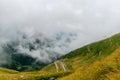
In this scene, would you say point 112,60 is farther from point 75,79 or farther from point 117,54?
point 75,79

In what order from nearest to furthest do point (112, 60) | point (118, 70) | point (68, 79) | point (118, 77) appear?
point (118, 77) < point (118, 70) < point (112, 60) < point (68, 79)

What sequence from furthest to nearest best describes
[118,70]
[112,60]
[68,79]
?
[68,79] → [112,60] → [118,70]

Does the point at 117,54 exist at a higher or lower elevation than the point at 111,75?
higher

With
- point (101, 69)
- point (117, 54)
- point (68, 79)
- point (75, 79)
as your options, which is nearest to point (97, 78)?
point (101, 69)

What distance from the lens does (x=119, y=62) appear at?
3222 cm

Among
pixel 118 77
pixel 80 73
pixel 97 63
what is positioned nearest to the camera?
pixel 118 77

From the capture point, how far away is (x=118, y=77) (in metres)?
27.7

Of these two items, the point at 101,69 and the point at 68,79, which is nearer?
the point at 101,69

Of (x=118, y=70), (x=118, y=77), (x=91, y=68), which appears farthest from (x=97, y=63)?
(x=118, y=77)

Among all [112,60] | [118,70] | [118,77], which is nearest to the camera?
[118,77]

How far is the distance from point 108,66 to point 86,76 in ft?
15.2

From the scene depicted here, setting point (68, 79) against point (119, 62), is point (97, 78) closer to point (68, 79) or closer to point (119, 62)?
point (119, 62)

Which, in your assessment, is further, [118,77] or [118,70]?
[118,70]

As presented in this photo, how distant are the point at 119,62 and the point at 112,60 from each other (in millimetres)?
1366
